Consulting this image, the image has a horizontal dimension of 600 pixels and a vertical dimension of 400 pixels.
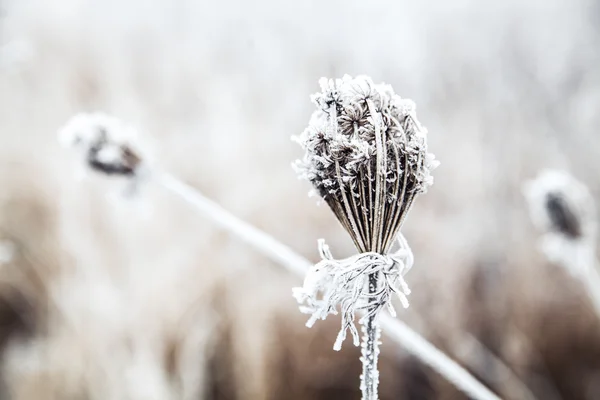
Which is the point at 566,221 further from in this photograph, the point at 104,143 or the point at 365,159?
the point at 104,143

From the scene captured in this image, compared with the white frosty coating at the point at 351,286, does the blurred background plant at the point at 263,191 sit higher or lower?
higher

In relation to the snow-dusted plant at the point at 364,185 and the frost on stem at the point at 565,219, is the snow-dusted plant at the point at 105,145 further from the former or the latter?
the frost on stem at the point at 565,219

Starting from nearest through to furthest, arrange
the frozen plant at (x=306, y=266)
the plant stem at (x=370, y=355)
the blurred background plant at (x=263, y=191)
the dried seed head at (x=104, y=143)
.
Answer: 1. the plant stem at (x=370, y=355)
2. the frozen plant at (x=306, y=266)
3. the dried seed head at (x=104, y=143)
4. the blurred background plant at (x=263, y=191)

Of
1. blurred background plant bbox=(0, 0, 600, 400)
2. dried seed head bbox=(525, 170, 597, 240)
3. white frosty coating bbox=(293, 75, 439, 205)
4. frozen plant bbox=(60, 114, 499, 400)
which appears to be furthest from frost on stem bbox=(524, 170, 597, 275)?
blurred background plant bbox=(0, 0, 600, 400)

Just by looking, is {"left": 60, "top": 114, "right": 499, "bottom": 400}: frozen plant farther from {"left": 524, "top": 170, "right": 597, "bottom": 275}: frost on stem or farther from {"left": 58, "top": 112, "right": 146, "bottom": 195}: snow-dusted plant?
{"left": 524, "top": 170, "right": 597, "bottom": 275}: frost on stem

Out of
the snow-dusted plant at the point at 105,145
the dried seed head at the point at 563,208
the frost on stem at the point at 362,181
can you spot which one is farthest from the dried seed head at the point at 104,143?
the dried seed head at the point at 563,208

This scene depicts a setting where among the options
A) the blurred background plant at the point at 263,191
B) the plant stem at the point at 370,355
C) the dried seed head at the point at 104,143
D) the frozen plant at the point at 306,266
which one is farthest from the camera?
the blurred background plant at the point at 263,191

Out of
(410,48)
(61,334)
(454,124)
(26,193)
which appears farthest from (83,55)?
(454,124)

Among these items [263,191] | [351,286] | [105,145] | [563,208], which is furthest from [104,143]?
[263,191]

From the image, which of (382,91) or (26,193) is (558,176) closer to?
(382,91)
